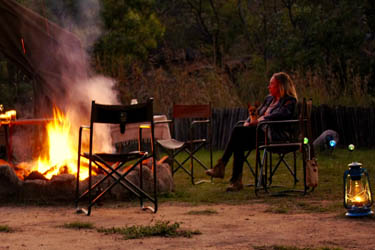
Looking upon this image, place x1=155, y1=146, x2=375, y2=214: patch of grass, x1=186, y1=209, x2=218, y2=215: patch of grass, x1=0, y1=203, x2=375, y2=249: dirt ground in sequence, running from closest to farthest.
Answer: x1=0, y1=203, x2=375, y2=249: dirt ground
x1=186, y1=209, x2=218, y2=215: patch of grass
x1=155, y1=146, x2=375, y2=214: patch of grass

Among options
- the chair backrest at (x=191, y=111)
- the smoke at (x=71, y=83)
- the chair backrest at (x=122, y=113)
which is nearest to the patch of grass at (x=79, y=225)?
the chair backrest at (x=122, y=113)

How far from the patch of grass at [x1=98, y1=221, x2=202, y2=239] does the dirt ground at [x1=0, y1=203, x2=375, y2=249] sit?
86 mm

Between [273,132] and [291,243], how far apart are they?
9.39 feet

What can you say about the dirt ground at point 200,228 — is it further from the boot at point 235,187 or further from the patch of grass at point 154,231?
the boot at point 235,187

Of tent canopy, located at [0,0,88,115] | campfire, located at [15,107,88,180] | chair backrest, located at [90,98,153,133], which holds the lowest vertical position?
campfire, located at [15,107,88,180]

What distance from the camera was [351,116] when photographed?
41.8ft

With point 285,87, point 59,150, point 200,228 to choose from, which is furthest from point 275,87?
point 200,228

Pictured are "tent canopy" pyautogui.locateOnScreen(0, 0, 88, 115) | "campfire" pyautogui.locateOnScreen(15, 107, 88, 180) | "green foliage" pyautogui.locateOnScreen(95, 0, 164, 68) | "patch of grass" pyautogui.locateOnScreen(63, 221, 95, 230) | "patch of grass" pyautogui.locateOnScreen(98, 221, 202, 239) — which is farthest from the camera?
"green foliage" pyautogui.locateOnScreen(95, 0, 164, 68)

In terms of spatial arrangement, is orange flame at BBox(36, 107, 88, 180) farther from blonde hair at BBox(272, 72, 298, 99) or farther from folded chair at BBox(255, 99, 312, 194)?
blonde hair at BBox(272, 72, 298, 99)

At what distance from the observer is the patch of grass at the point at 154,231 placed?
4.79 meters

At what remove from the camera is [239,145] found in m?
7.45

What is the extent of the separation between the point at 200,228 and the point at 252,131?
99.9 inches

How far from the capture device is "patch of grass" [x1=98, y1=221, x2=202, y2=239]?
15.7 feet

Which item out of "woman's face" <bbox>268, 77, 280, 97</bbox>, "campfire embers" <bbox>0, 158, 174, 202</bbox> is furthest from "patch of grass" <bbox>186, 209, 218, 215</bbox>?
"woman's face" <bbox>268, 77, 280, 97</bbox>
